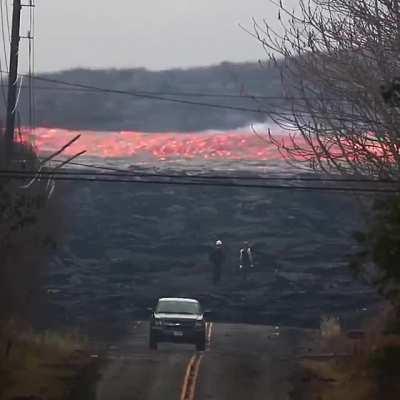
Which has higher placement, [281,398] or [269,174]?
[269,174]

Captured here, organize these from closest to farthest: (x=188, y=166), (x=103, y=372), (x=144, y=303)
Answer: (x=103, y=372) → (x=144, y=303) → (x=188, y=166)

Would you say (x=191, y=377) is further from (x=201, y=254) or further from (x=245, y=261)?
(x=201, y=254)

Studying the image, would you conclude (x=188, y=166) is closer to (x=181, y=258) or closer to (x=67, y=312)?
(x=181, y=258)

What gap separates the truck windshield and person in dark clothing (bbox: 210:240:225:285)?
24.3 meters

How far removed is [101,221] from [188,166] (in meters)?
6.22

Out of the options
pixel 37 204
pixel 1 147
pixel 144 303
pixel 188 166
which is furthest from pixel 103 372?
pixel 188 166

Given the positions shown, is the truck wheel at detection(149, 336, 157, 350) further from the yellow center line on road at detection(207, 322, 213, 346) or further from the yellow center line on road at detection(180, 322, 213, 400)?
the yellow center line on road at detection(207, 322, 213, 346)

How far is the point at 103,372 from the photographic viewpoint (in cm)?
3881

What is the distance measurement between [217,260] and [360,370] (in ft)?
122

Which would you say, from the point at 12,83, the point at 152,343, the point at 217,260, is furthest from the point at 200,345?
the point at 217,260

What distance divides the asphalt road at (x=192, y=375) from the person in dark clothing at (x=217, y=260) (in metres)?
23.1

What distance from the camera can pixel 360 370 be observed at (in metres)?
38.1

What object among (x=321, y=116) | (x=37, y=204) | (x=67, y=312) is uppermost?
(x=321, y=116)

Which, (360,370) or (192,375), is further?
(360,370)
